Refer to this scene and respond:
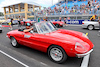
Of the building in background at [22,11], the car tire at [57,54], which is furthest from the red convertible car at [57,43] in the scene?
the building in background at [22,11]

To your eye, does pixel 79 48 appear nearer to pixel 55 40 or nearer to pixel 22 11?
pixel 55 40

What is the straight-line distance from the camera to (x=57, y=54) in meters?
2.97

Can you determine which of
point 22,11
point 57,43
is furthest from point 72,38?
point 22,11

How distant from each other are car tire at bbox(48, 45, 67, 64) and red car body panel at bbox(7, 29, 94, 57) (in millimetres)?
137

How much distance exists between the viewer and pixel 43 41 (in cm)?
323

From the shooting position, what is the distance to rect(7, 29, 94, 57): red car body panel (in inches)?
107

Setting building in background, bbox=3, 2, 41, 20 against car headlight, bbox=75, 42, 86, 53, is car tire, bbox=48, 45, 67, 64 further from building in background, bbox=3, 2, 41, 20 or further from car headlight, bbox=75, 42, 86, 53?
building in background, bbox=3, 2, 41, 20

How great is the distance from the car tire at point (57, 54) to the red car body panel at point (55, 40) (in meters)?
0.14

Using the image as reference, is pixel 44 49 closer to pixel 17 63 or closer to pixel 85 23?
pixel 17 63

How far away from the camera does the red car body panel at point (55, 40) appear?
8.90 feet

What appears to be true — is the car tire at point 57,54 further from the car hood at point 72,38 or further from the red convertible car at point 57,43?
the car hood at point 72,38

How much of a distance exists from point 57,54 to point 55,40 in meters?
0.52

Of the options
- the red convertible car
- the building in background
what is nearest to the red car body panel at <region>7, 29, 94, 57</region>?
the red convertible car

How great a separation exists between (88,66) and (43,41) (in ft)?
6.02
